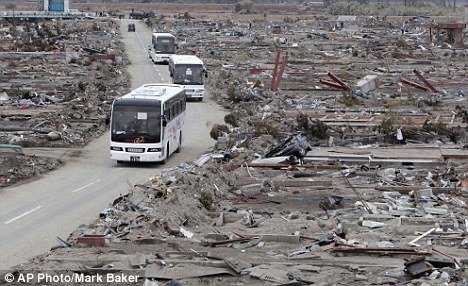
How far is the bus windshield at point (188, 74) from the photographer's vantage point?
50.6 meters

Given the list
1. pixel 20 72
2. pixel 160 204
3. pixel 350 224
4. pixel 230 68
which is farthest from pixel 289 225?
pixel 230 68

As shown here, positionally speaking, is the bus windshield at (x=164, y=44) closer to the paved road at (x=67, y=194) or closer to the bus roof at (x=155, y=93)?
the paved road at (x=67, y=194)

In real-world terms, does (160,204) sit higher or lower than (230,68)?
higher

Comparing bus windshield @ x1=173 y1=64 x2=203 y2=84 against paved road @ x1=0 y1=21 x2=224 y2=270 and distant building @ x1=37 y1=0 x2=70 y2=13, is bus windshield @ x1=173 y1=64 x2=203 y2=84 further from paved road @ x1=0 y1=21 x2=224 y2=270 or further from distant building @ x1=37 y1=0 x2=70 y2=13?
distant building @ x1=37 y1=0 x2=70 y2=13

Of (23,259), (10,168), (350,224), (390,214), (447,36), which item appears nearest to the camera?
(23,259)

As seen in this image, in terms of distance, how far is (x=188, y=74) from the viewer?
50.8 metres

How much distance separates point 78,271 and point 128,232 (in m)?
3.21

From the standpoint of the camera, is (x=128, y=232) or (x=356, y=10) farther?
(x=356, y=10)

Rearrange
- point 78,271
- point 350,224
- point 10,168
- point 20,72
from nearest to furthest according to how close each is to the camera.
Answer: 1. point 78,271
2. point 350,224
3. point 10,168
4. point 20,72

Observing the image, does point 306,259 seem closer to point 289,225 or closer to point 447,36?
point 289,225

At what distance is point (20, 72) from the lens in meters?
61.0

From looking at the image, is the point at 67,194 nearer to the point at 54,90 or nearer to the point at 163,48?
the point at 54,90

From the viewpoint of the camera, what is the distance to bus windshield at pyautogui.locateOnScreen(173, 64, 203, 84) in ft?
166

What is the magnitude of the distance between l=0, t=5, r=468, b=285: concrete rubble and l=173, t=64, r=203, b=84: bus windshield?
189 centimetres
